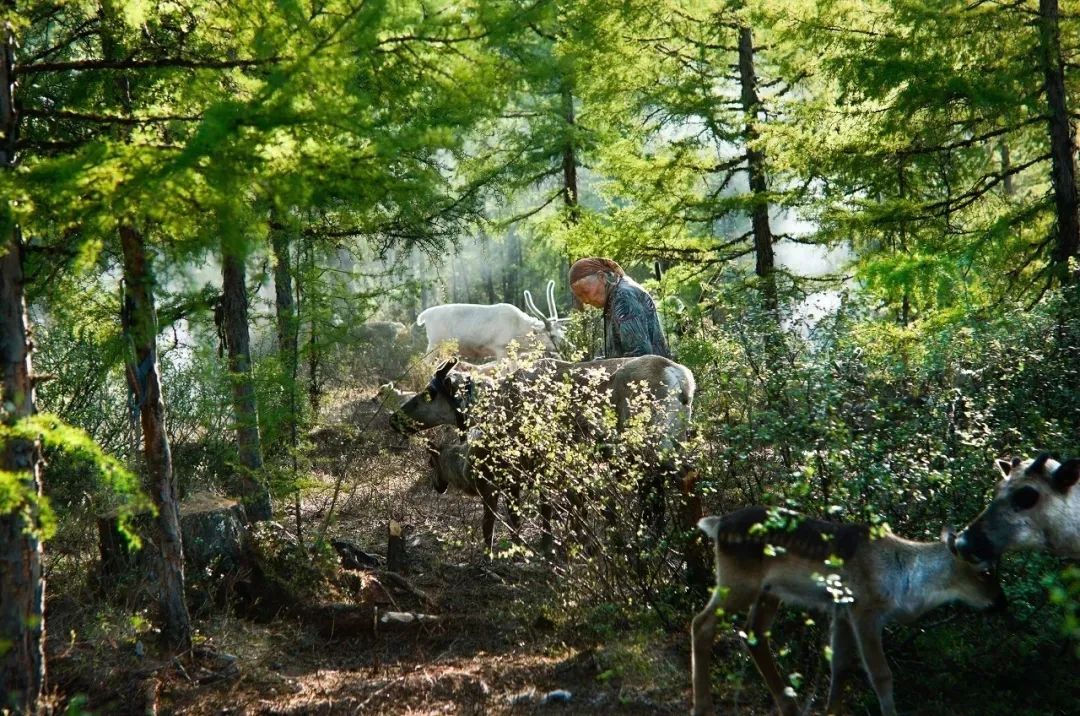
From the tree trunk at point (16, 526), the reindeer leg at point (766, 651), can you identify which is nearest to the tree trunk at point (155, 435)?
the tree trunk at point (16, 526)

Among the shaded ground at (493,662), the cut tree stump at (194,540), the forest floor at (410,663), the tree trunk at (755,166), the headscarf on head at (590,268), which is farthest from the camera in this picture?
the tree trunk at (755,166)

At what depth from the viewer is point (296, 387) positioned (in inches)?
375

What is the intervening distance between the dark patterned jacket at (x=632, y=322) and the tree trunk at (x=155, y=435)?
14.3 feet

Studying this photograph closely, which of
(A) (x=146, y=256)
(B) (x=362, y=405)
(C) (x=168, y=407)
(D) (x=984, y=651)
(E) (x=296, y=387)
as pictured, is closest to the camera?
(D) (x=984, y=651)

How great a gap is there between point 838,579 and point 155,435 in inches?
167

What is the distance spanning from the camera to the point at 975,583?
454cm

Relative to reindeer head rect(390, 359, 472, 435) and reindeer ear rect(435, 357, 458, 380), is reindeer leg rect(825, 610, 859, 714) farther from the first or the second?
reindeer ear rect(435, 357, 458, 380)

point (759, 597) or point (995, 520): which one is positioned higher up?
point (995, 520)

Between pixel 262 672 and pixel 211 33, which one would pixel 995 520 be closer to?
pixel 262 672

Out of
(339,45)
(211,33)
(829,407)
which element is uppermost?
(211,33)

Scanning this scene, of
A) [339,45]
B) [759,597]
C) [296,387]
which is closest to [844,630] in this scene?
[759,597]

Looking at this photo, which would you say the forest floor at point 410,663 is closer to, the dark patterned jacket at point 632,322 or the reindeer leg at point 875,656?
the reindeer leg at point 875,656

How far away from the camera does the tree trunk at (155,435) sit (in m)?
5.82

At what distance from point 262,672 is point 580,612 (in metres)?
2.21
